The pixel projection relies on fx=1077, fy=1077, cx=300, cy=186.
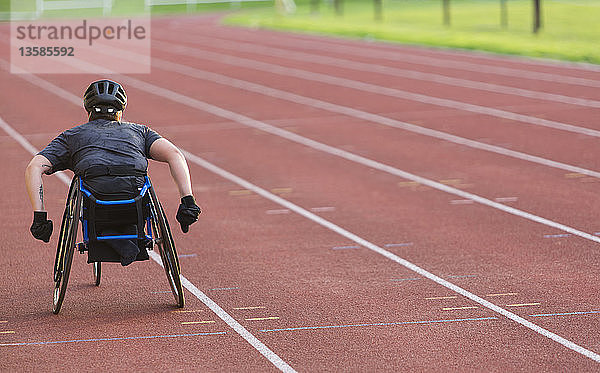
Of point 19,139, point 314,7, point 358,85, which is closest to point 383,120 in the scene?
point 358,85

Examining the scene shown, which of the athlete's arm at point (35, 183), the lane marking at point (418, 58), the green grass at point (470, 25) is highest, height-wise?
the green grass at point (470, 25)

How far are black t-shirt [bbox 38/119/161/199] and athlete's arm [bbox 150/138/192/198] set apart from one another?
63 millimetres

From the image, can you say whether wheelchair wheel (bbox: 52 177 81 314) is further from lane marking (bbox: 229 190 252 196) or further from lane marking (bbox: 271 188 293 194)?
lane marking (bbox: 271 188 293 194)

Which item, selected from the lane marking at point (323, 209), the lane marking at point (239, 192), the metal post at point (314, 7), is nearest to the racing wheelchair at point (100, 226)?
the lane marking at point (323, 209)

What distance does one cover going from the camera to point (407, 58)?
30172 millimetres

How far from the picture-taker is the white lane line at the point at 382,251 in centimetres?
647

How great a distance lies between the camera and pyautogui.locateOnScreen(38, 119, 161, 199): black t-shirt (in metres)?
6.82

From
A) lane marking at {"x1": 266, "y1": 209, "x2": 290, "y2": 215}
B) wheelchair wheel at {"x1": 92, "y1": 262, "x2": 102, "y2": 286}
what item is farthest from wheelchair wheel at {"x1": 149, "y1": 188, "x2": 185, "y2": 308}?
lane marking at {"x1": 266, "y1": 209, "x2": 290, "y2": 215}

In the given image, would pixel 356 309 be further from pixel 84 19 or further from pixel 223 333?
pixel 84 19

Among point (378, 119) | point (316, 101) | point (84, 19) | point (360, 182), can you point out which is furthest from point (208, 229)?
point (84, 19)

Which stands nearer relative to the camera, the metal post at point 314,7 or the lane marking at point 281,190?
the lane marking at point 281,190

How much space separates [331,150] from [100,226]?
868 centimetres

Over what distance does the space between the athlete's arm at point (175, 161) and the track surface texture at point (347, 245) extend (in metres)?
0.88

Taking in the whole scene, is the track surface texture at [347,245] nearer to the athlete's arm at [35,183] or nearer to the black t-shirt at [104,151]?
the athlete's arm at [35,183]
